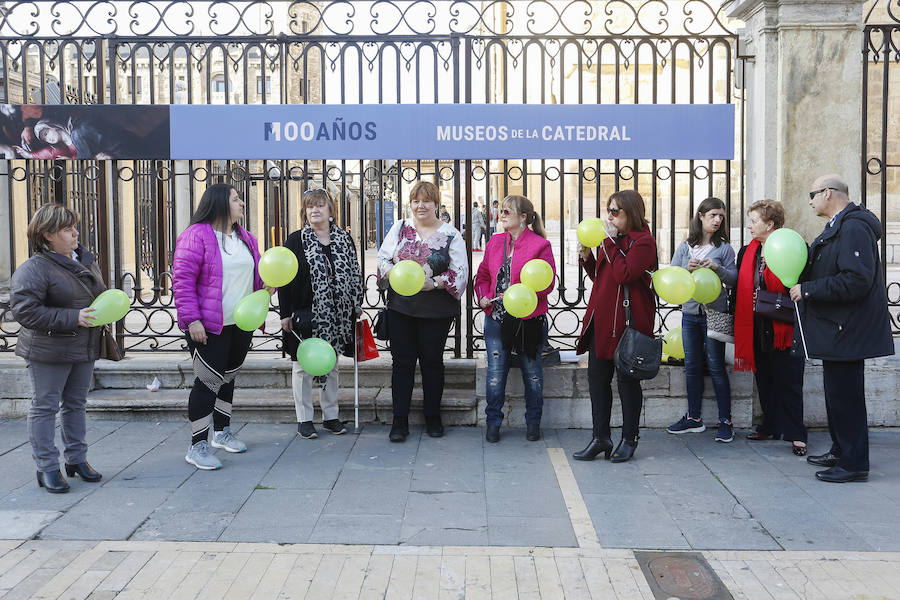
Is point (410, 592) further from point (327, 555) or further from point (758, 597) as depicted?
point (758, 597)

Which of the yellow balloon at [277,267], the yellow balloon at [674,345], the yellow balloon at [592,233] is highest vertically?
the yellow balloon at [592,233]

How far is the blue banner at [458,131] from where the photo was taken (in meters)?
6.36

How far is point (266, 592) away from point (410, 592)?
1.92ft

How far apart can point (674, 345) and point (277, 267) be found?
3.00 meters

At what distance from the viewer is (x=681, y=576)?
352cm

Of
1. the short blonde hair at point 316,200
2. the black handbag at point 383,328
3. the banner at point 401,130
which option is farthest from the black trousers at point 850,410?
the short blonde hair at point 316,200

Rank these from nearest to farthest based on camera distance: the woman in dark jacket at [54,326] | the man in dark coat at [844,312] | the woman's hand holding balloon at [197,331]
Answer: the woman in dark jacket at [54,326] < the man in dark coat at [844,312] < the woman's hand holding balloon at [197,331]

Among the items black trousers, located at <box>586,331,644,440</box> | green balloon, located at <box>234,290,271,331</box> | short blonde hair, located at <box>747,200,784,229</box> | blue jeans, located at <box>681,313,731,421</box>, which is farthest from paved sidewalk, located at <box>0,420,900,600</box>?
short blonde hair, located at <box>747,200,784,229</box>

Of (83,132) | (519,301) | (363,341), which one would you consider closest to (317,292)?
(363,341)

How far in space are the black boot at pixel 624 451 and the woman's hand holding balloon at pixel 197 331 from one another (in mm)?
2727

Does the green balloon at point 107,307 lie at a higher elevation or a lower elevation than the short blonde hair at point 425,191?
lower

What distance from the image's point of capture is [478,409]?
6258mm

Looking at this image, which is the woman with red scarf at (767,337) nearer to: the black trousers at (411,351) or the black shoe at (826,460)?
the black shoe at (826,460)

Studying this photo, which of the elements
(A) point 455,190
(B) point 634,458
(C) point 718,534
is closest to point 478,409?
(B) point 634,458
